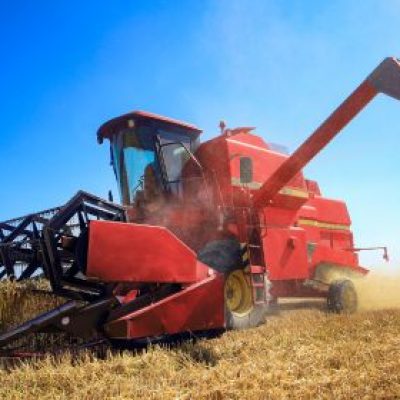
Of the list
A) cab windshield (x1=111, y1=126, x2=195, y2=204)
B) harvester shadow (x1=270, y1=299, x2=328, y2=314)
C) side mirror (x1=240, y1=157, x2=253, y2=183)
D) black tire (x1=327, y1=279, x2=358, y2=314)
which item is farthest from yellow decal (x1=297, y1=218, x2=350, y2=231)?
cab windshield (x1=111, y1=126, x2=195, y2=204)

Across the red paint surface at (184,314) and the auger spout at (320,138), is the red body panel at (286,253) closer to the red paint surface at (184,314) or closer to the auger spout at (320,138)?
the auger spout at (320,138)

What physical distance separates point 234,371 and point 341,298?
14.3 feet

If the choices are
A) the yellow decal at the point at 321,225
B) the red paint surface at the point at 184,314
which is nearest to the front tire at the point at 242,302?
the red paint surface at the point at 184,314

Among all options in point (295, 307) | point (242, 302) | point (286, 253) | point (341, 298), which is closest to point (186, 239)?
point (242, 302)

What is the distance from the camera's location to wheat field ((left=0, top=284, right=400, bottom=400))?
2.52 m

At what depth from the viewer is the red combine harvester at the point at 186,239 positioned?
3.66 metres

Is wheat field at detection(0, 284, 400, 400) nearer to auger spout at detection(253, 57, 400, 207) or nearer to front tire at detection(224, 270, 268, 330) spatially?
front tire at detection(224, 270, 268, 330)

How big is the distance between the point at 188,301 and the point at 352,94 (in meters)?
3.22

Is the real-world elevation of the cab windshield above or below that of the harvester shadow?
above

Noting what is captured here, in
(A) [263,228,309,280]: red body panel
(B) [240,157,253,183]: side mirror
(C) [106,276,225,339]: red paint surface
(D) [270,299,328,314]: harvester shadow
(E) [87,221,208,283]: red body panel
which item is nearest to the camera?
(E) [87,221,208,283]: red body panel

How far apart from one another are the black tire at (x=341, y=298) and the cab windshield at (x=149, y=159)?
2801 millimetres

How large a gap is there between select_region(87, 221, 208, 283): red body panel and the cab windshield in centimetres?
197

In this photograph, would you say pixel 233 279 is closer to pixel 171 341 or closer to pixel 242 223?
pixel 242 223

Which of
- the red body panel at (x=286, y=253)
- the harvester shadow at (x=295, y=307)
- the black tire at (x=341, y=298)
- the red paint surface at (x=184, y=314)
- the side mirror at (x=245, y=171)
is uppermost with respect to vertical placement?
the side mirror at (x=245, y=171)
